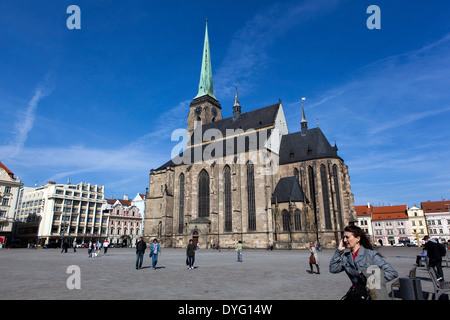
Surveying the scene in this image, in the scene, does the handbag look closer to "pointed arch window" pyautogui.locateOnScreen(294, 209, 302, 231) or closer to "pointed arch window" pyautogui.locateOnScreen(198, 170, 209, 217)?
"pointed arch window" pyautogui.locateOnScreen(294, 209, 302, 231)

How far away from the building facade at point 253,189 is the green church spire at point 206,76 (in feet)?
34.7

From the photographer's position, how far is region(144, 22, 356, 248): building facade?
39719 mm

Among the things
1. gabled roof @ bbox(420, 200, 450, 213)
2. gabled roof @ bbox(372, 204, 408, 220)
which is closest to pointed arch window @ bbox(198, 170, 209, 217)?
gabled roof @ bbox(372, 204, 408, 220)

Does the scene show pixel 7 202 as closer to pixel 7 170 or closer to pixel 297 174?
pixel 7 170

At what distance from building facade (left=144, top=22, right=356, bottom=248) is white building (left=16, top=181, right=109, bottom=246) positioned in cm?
1965

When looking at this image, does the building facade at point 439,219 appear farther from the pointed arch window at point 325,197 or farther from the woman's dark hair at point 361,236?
the woman's dark hair at point 361,236

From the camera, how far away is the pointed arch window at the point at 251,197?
41750mm

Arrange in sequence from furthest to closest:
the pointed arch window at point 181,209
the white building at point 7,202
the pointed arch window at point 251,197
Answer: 1. the white building at point 7,202
2. the pointed arch window at point 181,209
3. the pointed arch window at point 251,197

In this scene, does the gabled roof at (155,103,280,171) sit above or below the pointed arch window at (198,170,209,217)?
above

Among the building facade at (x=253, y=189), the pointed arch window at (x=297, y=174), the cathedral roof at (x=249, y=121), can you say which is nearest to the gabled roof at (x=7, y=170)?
the building facade at (x=253, y=189)

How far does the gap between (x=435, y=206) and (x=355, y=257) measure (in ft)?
274

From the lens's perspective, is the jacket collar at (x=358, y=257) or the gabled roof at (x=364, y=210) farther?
the gabled roof at (x=364, y=210)
